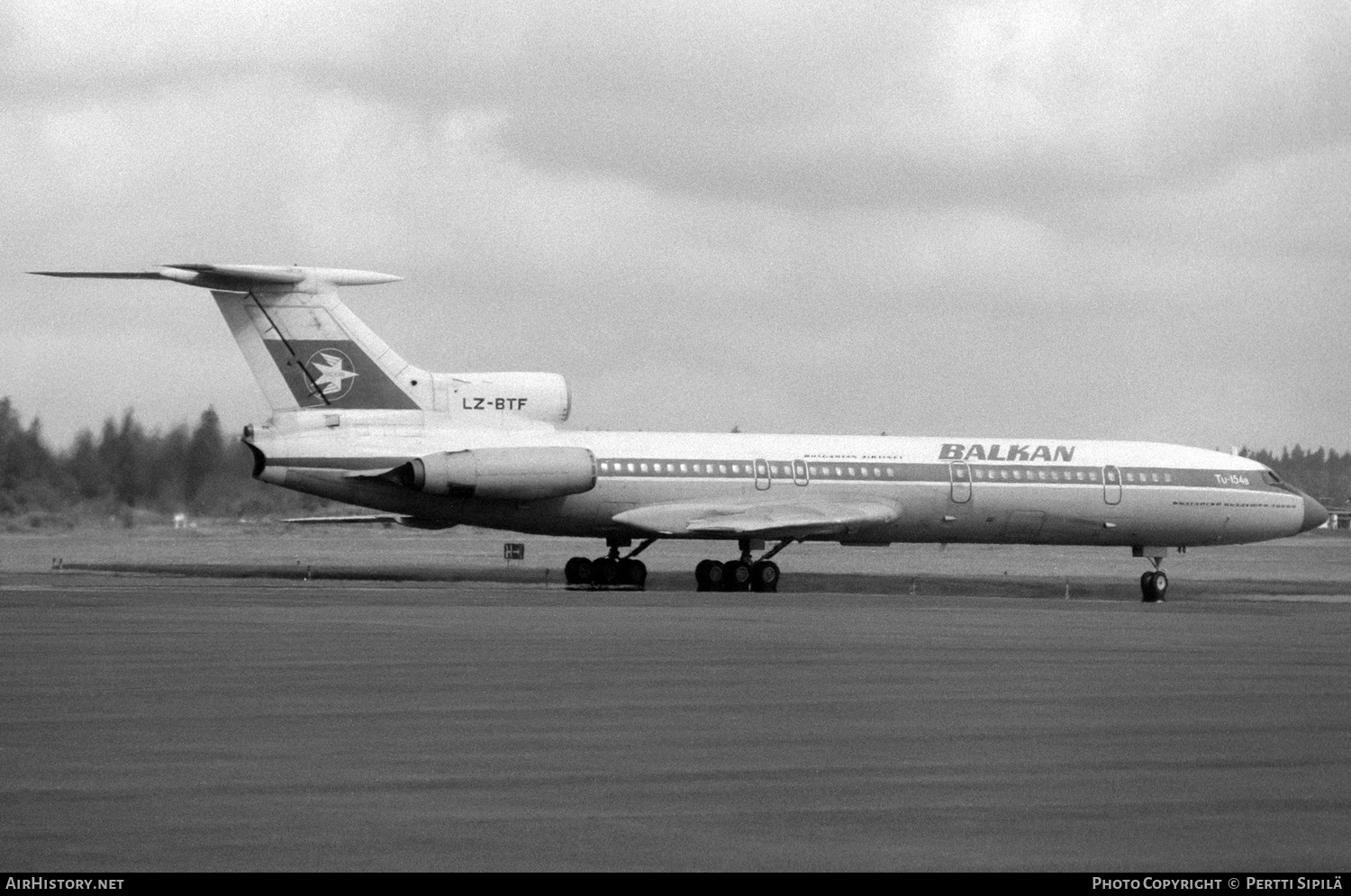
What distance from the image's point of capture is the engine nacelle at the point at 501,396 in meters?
41.1

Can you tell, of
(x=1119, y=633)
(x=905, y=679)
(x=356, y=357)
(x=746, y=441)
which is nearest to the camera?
(x=905, y=679)

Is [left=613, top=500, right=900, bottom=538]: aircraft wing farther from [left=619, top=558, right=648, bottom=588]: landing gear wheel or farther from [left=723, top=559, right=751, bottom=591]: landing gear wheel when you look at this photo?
[left=619, top=558, right=648, bottom=588]: landing gear wheel

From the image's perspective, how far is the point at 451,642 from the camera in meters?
22.0

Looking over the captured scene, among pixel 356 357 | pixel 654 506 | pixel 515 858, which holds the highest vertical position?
pixel 356 357

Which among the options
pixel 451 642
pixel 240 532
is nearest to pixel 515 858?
pixel 451 642

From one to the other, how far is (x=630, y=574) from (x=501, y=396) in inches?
196

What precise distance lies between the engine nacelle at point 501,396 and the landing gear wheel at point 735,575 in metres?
5.03

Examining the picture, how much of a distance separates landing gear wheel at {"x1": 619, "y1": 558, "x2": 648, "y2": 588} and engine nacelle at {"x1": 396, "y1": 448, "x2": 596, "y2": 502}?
259 cm

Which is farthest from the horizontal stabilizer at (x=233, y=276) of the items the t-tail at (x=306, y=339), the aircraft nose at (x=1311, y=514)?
the aircraft nose at (x=1311, y=514)

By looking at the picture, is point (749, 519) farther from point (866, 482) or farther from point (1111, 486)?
point (1111, 486)

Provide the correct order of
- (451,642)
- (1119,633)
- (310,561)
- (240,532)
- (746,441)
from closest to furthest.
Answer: (451,642) → (1119,633) → (746,441) → (310,561) → (240,532)

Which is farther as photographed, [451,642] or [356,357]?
[356,357]

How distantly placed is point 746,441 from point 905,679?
82.3 feet
